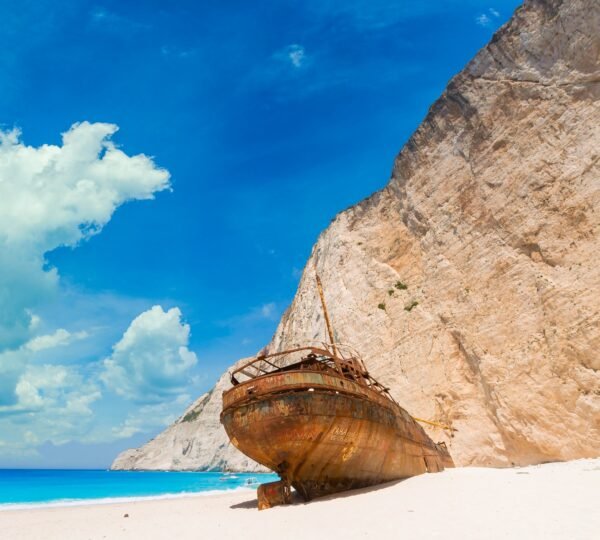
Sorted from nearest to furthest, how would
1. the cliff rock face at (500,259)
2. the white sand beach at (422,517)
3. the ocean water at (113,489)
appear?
the white sand beach at (422,517), the cliff rock face at (500,259), the ocean water at (113,489)

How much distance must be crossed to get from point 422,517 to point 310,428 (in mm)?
4134

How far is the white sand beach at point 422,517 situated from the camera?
713 cm

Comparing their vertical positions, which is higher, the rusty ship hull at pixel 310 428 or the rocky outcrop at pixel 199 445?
the rocky outcrop at pixel 199 445

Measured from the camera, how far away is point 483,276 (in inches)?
1136

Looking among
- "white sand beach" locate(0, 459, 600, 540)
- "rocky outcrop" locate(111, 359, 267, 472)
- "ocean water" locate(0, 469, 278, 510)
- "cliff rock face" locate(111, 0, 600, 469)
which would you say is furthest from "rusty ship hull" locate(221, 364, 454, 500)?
"rocky outcrop" locate(111, 359, 267, 472)

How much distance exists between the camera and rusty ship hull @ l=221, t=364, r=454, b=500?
1209cm

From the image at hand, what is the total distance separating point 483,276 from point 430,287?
15.4ft

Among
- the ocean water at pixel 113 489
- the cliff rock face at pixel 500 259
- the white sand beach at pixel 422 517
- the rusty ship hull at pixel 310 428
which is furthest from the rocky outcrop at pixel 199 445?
the white sand beach at pixel 422 517

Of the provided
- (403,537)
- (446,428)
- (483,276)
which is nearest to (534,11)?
(483,276)

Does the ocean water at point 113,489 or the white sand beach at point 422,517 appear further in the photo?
the ocean water at point 113,489

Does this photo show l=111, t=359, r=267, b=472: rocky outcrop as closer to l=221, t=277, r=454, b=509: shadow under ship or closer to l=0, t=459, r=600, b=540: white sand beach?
l=221, t=277, r=454, b=509: shadow under ship

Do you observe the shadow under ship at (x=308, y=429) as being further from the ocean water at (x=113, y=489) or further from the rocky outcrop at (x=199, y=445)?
the rocky outcrop at (x=199, y=445)

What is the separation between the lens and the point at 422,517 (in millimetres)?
8492

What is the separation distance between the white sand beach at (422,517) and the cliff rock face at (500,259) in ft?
37.8
